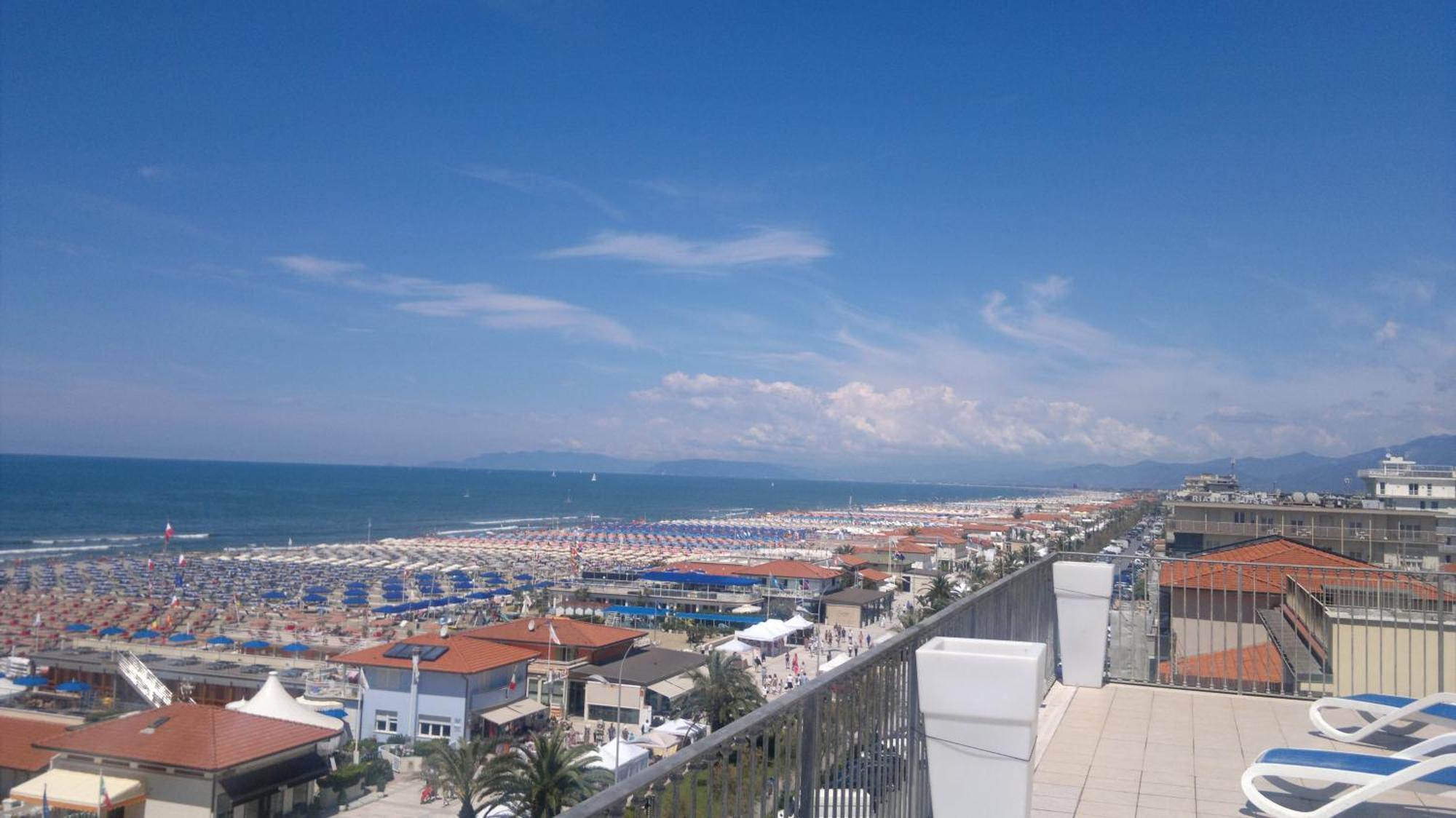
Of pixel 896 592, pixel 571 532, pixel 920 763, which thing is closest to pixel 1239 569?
pixel 920 763

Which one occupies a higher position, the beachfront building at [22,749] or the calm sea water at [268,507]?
the beachfront building at [22,749]

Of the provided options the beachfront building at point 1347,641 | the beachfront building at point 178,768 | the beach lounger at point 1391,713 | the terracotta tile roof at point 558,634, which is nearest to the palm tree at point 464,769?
the beachfront building at point 178,768

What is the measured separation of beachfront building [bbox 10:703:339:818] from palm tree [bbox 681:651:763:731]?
8.42 metres

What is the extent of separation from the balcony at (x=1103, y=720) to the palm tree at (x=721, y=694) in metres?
13.3

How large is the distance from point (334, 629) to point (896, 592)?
1040 inches

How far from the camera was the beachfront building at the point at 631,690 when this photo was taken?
78.8 ft

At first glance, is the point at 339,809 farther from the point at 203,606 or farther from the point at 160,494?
the point at 160,494

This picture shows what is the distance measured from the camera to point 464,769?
16.7 m

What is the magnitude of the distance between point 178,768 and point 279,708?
3.95 m

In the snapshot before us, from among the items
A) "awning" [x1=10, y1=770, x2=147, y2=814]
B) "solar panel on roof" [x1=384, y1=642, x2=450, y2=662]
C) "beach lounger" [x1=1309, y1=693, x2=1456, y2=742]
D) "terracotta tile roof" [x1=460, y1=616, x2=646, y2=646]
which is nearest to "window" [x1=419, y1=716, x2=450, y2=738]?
"solar panel on roof" [x1=384, y1=642, x2=450, y2=662]

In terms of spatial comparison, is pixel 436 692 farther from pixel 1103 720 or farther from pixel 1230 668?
pixel 1103 720

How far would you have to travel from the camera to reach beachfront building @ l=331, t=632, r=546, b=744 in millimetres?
22203

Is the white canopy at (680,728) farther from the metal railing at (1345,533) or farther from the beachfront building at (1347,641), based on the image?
the metal railing at (1345,533)

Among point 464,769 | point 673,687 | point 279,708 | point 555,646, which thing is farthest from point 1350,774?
point 555,646
